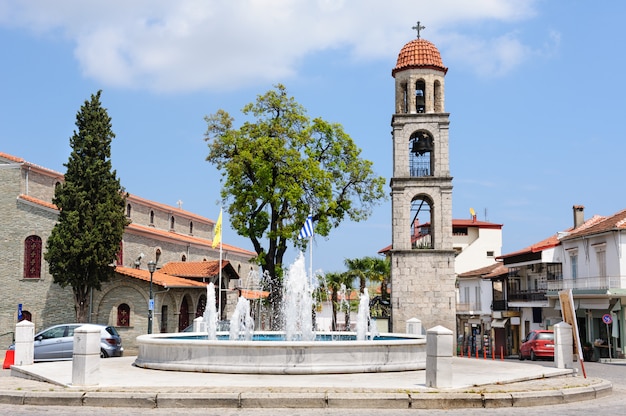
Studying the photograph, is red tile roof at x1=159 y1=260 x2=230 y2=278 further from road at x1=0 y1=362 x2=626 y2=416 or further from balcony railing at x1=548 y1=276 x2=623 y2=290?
road at x1=0 y1=362 x2=626 y2=416

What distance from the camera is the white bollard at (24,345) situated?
19094 mm

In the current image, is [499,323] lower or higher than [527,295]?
lower

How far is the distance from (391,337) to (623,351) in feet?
52.2

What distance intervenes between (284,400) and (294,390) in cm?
69

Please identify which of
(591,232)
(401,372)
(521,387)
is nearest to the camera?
(521,387)

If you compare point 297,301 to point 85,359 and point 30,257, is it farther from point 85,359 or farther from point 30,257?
point 30,257

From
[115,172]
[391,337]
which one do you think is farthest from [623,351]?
[115,172]

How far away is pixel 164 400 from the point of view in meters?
12.3

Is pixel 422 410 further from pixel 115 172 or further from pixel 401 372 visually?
pixel 115 172

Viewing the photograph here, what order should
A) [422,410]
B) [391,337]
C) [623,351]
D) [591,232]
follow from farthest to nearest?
[591,232], [623,351], [391,337], [422,410]

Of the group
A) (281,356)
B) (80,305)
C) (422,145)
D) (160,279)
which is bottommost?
(281,356)

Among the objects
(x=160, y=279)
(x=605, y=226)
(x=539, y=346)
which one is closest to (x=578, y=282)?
(x=605, y=226)

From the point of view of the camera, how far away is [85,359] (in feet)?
45.4

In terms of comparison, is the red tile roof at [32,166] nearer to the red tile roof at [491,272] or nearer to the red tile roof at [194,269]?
the red tile roof at [194,269]
